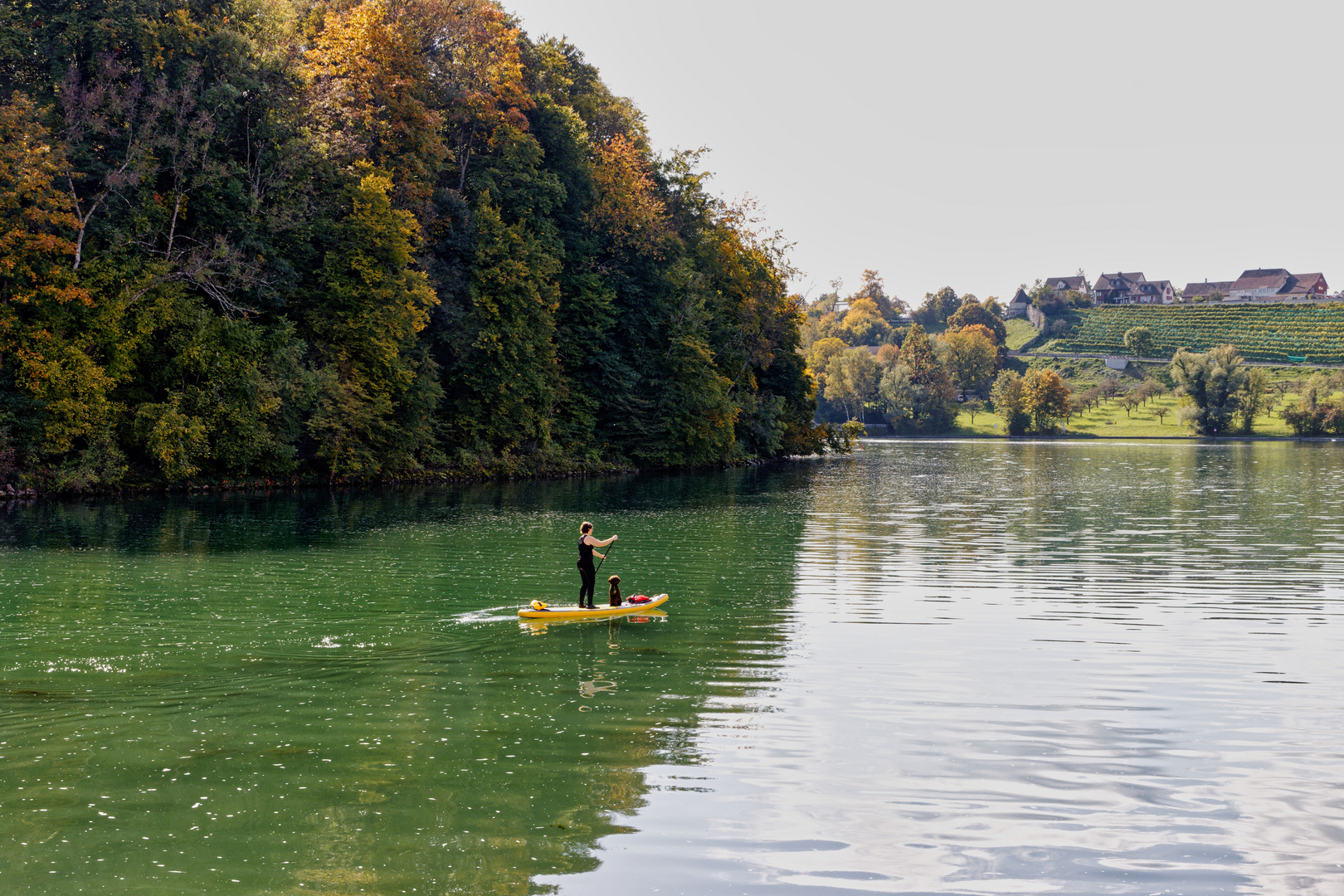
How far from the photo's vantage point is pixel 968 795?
988 cm

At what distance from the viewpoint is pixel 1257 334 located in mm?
182750

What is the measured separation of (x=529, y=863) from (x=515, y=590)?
1370 cm

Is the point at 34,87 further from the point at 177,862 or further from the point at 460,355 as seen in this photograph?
the point at 177,862

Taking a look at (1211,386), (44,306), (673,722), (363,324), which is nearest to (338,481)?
(363,324)

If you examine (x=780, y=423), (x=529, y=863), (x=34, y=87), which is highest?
(x=34, y=87)

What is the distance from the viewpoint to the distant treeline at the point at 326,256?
41.1 metres

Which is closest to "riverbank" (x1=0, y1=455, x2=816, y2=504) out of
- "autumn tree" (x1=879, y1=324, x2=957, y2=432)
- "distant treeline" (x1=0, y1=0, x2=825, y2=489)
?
"distant treeline" (x1=0, y1=0, x2=825, y2=489)

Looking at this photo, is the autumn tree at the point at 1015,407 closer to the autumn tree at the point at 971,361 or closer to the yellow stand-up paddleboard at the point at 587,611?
→ the autumn tree at the point at 971,361

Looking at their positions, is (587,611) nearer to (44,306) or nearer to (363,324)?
(44,306)

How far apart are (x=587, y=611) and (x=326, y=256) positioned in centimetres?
3587

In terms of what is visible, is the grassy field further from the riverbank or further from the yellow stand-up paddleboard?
the yellow stand-up paddleboard

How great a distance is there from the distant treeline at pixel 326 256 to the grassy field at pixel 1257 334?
454 ft

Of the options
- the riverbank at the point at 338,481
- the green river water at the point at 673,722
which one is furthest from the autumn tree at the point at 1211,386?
the green river water at the point at 673,722

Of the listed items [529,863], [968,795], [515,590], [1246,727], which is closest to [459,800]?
[529,863]
